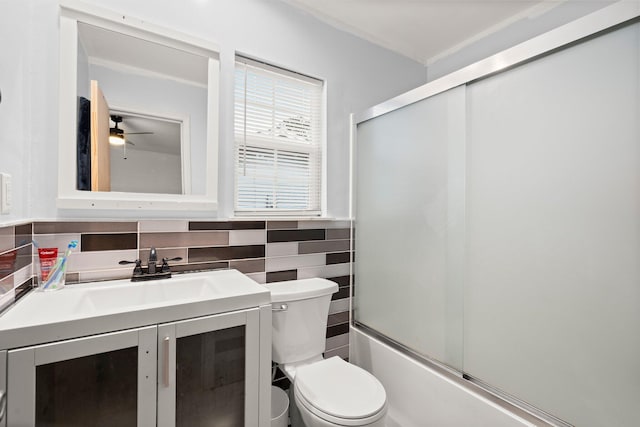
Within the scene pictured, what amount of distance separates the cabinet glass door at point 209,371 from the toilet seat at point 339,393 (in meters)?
0.26

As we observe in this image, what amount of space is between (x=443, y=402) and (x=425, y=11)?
2173 mm

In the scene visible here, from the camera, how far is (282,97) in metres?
1.82

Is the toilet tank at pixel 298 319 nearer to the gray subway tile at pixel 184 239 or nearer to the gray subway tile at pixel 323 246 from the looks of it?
the gray subway tile at pixel 323 246

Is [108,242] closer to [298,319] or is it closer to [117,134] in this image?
[117,134]

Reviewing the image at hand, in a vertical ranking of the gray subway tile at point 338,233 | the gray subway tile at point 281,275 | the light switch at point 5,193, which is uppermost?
the light switch at point 5,193

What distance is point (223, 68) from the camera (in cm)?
157

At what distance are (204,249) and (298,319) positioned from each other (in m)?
0.59

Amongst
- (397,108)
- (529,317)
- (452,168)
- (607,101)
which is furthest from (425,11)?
(529,317)

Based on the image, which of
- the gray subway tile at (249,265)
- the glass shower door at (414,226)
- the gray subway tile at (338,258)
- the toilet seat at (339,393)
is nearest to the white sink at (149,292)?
the gray subway tile at (249,265)

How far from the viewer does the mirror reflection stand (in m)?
1.28

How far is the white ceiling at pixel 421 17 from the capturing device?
179 centimetres

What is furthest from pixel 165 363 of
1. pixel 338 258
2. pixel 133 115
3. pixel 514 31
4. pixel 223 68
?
pixel 514 31

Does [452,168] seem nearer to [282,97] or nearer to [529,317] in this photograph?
[529,317]

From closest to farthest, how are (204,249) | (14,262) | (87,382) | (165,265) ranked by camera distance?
(87,382)
(14,262)
(165,265)
(204,249)
